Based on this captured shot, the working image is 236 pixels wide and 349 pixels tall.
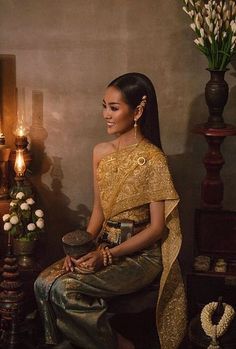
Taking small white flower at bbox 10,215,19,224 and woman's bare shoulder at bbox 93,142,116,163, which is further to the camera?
small white flower at bbox 10,215,19,224

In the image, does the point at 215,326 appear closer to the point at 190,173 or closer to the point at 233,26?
the point at 190,173

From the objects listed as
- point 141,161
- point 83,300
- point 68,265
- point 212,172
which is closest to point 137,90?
point 141,161

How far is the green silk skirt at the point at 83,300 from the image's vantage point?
3883 millimetres

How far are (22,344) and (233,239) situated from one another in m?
1.40

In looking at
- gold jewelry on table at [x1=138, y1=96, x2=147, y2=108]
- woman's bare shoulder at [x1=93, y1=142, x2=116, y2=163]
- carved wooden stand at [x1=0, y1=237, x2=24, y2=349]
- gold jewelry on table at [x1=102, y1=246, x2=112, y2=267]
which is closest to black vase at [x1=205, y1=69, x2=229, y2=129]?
gold jewelry on table at [x1=138, y1=96, x2=147, y2=108]

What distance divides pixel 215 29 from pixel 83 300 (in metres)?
1.68

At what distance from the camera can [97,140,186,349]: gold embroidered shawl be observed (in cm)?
412

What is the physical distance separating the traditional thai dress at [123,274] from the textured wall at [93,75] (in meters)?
0.79

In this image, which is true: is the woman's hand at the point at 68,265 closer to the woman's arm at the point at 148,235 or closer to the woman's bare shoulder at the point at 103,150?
the woman's arm at the point at 148,235

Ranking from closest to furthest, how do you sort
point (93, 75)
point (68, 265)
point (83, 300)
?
point (83, 300) < point (68, 265) < point (93, 75)

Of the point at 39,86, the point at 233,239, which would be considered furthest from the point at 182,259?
the point at 39,86

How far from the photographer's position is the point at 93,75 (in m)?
4.91

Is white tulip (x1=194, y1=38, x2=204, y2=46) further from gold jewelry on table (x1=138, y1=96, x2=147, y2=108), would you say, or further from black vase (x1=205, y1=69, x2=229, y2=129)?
gold jewelry on table (x1=138, y1=96, x2=147, y2=108)

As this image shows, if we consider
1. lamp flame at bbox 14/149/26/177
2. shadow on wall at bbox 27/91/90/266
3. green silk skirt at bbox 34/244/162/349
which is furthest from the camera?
shadow on wall at bbox 27/91/90/266
